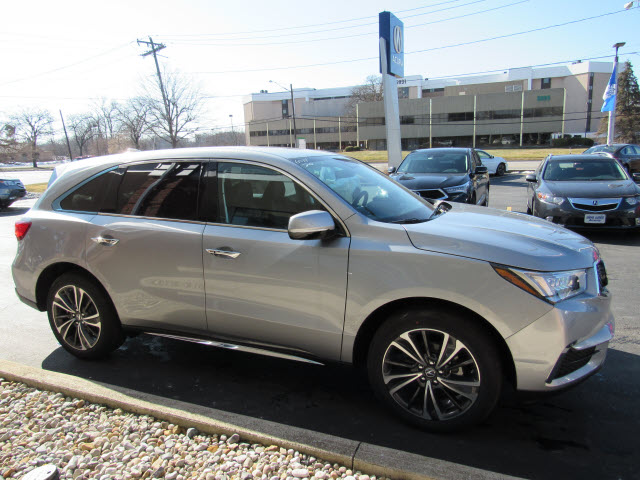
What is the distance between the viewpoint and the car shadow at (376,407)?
8.30 feet

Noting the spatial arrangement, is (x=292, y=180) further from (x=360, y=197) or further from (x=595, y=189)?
(x=595, y=189)

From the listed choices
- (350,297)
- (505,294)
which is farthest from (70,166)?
(505,294)

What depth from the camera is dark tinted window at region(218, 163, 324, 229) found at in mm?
3072

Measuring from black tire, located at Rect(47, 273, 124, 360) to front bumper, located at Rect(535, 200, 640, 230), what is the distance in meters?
7.35

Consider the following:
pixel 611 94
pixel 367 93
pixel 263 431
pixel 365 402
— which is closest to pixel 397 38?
pixel 611 94

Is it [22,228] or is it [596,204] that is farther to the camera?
[596,204]

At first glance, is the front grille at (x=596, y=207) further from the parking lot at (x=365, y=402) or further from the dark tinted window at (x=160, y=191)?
the dark tinted window at (x=160, y=191)

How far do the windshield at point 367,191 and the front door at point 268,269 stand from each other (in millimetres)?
256

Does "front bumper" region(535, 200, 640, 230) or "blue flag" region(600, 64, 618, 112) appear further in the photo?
"blue flag" region(600, 64, 618, 112)

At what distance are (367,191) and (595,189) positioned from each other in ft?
21.6

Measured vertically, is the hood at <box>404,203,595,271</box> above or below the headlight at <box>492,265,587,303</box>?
above

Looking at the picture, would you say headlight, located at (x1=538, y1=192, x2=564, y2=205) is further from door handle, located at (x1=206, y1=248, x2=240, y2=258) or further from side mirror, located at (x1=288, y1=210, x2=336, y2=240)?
door handle, located at (x1=206, y1=248, x2=240, y2=258)

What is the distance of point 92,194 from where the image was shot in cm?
374

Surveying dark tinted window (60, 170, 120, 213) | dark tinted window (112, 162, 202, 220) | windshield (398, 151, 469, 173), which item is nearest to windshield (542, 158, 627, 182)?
windshield (398, 151, 469, 173)
